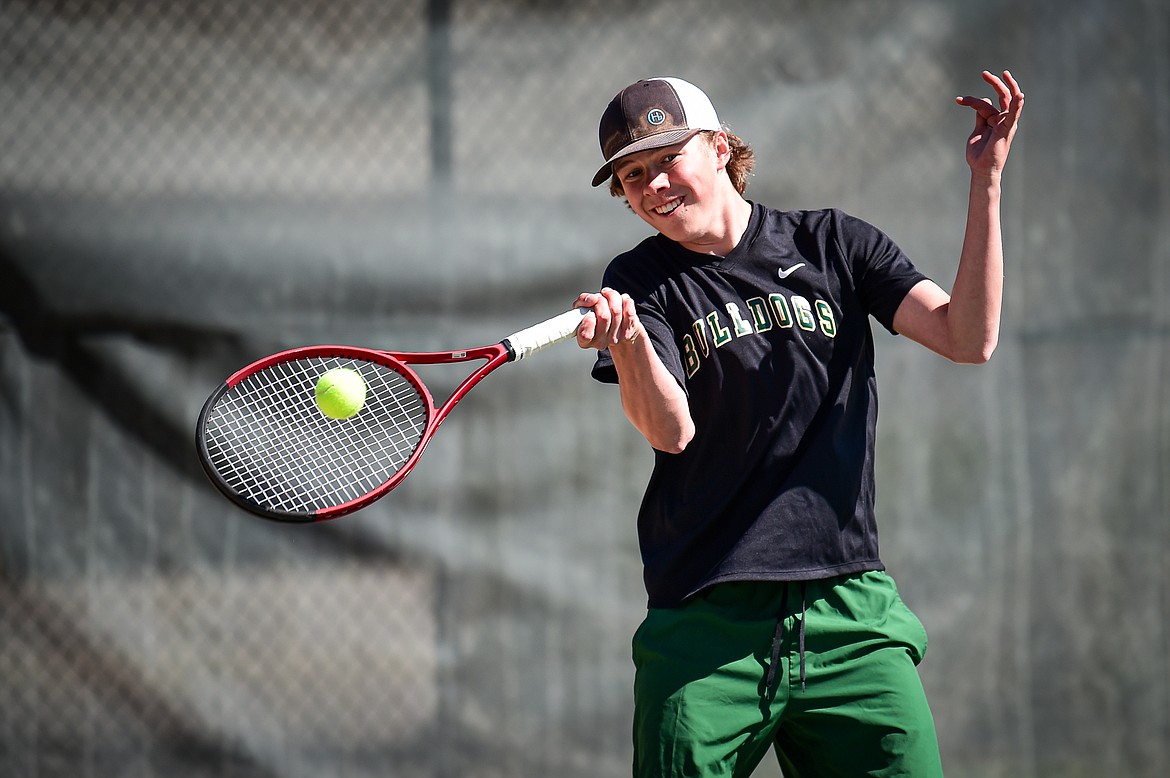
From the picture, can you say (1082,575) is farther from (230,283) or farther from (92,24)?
(92,24)

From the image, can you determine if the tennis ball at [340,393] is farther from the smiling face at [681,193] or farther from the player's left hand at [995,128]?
the player's left hand at [995,128]

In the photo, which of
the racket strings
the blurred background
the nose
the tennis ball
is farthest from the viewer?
the blurred background

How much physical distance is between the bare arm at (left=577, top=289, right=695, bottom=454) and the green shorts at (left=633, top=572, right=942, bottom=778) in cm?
29

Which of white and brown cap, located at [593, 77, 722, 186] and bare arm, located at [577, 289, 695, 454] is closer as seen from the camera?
bare arm, located at [577, 289, 695, 454]

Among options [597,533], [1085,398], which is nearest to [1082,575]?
[1085,398]

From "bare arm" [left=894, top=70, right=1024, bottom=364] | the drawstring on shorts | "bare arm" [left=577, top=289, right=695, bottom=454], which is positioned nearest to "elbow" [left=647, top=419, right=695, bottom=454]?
"bare arm" [left=577, top=289, right=695, bottom=454]

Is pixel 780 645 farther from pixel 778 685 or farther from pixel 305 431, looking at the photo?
pixel 305 431

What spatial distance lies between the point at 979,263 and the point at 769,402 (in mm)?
408

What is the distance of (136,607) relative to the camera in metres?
3.42

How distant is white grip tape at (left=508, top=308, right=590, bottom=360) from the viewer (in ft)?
6.62

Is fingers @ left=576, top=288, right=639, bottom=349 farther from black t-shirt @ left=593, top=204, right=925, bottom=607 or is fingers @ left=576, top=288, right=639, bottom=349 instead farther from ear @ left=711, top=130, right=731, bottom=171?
ear @ left=711, top=130, right=731, bottom=171

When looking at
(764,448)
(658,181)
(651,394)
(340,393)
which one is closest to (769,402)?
(764,448)

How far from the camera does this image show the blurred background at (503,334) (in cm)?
344

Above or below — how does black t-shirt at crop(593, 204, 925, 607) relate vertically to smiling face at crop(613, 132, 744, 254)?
below
